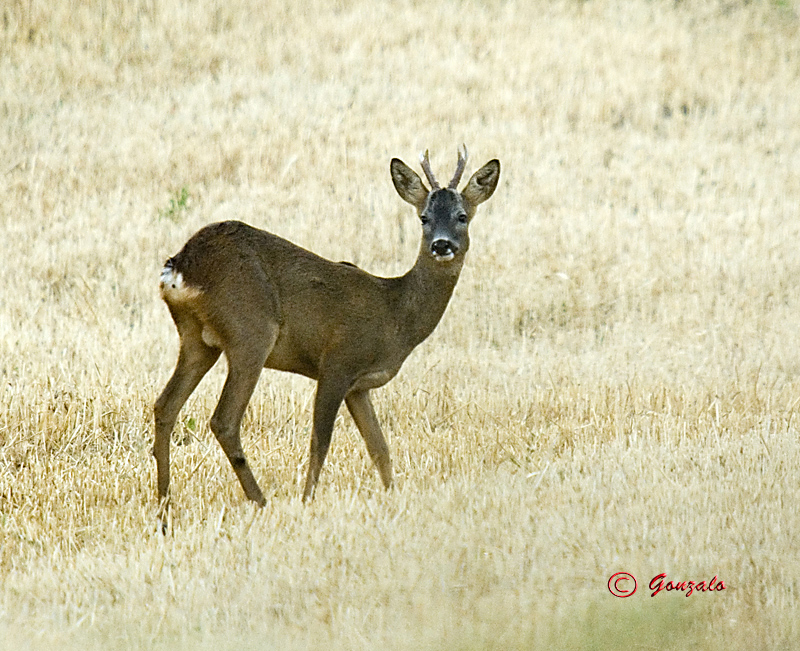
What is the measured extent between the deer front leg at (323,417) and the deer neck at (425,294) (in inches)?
21.3

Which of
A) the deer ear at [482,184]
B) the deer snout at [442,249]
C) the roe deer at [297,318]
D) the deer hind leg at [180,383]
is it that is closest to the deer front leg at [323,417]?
the roe deer at [297,318]

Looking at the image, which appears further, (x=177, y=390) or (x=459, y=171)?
(x=459, y=171)

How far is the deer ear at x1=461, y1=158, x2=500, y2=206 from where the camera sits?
715cm

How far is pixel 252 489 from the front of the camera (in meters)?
6.51

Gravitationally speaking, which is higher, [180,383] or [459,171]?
[459,171]

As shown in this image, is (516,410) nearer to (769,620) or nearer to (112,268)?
(769,620)

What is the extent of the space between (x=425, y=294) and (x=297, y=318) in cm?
77

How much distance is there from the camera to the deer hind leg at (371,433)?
680 centimetres

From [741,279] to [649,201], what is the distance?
2421 mm

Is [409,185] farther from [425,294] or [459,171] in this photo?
[425,294]

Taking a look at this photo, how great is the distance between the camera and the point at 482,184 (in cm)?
723
